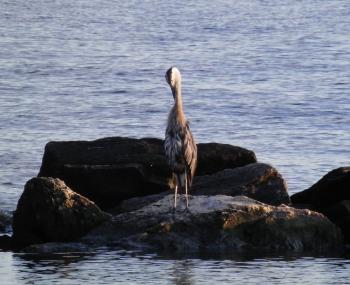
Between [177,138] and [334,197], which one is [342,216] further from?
[177,138]

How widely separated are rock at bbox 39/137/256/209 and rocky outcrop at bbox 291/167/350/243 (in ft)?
4.80

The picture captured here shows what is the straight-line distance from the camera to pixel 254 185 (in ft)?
57.4

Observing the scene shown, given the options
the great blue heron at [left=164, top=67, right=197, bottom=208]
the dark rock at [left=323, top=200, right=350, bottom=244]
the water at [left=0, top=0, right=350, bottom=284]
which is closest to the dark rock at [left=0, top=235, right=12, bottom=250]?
the water at [left=0, top=0, right=350, bottom=284]

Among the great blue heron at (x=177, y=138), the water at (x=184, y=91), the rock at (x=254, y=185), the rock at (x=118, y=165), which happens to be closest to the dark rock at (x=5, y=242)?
the water at (x=184, y=91)

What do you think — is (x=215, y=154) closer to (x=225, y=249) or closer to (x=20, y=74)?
(x=225, y=249)

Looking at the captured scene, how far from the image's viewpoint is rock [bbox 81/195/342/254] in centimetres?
1588

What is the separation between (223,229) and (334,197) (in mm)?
2346

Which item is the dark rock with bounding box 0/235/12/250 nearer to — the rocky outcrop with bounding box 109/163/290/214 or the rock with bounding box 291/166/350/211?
the rocky outcrop with bounding box 109/163/290/214

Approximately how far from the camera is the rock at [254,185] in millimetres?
17484

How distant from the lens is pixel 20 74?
40344 millimetres

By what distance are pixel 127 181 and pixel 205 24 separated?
38.8m

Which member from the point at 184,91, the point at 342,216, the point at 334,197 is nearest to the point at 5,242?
the point at 342,216

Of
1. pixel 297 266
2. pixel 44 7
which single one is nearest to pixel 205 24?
pixel 44 7

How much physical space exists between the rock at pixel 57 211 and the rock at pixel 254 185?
1922mm
